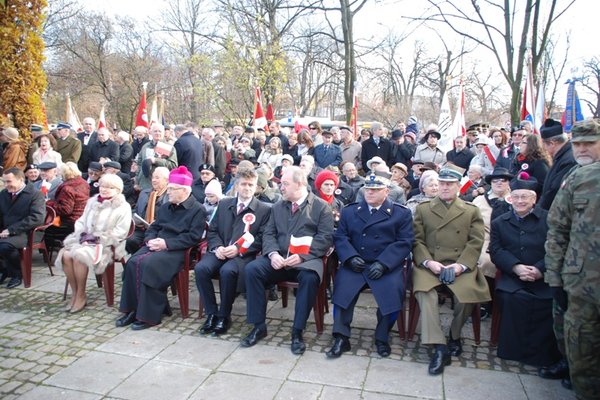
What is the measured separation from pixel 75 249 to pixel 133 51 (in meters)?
23.6

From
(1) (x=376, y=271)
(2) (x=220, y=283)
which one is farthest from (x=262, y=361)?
(1) (x=376, y=271)

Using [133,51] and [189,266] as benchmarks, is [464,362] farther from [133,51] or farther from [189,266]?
[133,51]

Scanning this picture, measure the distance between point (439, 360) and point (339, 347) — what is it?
33.4 inches

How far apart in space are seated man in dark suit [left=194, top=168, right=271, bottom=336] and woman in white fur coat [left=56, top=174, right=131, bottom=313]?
3.77 ft

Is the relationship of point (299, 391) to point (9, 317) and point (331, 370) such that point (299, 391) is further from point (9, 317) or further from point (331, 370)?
point (9, 317)

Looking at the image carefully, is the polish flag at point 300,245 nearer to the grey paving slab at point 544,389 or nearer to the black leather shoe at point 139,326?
the black leather shoe at point 139,326

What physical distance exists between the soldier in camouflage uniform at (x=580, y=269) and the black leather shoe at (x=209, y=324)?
3.03 meters

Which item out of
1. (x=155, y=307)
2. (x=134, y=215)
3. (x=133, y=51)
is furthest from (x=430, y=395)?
(x=133, y=51)

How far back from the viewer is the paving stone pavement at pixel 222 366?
339 cm

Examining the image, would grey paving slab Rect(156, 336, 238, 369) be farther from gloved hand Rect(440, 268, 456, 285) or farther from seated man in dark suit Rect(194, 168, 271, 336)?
gloved hand Rect(440, 268, 456, 285)

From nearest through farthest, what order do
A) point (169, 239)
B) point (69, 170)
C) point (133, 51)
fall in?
1. point (169, 239)
2. point (69, 170)
3. point (133, 51)

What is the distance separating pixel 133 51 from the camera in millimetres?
25766

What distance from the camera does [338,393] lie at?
3.37 meters

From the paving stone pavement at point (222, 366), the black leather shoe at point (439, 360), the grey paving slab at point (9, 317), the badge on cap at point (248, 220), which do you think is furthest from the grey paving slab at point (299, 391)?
the grey paving slab at point (9, 317)
